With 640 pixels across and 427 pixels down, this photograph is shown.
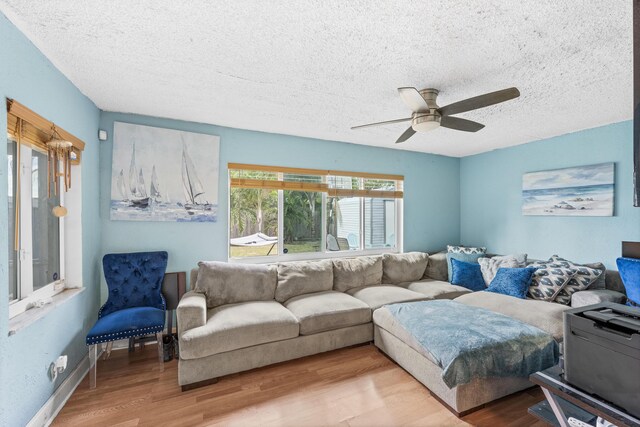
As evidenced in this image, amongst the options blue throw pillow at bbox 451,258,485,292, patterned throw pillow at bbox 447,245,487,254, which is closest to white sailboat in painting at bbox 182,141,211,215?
blue throw pillow at bbox 451,258,485,292

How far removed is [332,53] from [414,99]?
2.09 ft

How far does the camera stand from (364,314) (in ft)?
9.48

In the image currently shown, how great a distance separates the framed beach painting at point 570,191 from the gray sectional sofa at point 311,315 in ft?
2.62

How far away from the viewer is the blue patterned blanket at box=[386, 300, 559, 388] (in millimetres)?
1887

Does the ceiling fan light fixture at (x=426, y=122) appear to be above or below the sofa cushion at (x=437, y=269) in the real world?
above

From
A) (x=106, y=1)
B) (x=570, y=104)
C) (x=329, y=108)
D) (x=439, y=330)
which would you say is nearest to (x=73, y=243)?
(x=106, y=1)

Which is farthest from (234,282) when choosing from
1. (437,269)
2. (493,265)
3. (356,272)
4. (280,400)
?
(493,265)

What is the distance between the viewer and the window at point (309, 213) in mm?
3514

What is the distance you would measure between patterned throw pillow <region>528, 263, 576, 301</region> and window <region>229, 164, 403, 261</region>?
185 cm

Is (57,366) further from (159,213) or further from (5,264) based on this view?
(159,213)

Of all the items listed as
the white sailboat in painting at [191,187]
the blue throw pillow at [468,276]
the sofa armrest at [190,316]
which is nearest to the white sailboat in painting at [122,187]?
the white sailboat in painting at [191,187]

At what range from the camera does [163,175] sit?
301 cm

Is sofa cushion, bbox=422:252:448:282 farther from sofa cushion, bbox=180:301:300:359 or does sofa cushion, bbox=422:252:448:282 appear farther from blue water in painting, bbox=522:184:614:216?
sofa cushion, bbox=180:301:300:359

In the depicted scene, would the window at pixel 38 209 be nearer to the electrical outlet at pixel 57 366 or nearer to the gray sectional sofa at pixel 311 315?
the electrical outlet at pixel 57 366
